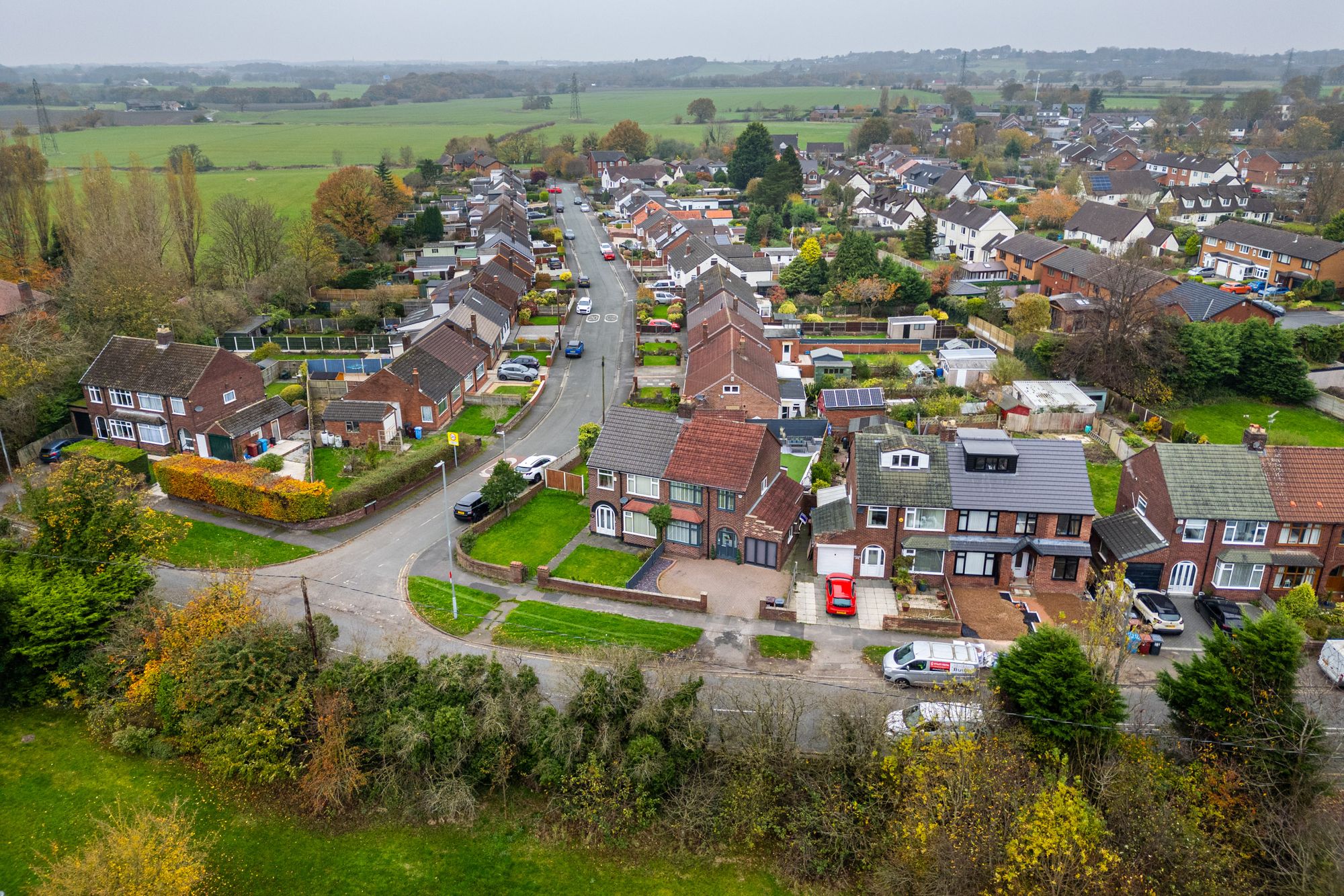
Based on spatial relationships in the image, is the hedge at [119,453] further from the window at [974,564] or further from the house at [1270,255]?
the house at [1270,255]

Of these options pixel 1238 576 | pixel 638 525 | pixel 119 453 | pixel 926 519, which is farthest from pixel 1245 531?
pixel 119 453

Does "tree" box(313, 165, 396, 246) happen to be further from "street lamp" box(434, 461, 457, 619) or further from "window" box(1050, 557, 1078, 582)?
"window" box(1050, 557, 1078, 582)

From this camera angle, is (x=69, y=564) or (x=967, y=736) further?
(x=69, y=564)

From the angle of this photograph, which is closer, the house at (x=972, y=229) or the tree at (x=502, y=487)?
the tree at (x=502, y=487)

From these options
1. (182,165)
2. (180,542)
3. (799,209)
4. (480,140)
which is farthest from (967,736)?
(480,140)

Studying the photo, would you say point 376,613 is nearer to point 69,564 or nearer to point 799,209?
point 69,564

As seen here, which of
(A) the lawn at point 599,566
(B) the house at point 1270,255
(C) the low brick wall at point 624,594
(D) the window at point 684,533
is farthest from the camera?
(B) the house at point 1270,255

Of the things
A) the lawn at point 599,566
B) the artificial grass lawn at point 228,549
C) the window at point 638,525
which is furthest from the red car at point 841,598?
the artificial grass lawn at point 228,549

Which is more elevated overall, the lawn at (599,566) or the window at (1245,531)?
the window at (1245,531)
